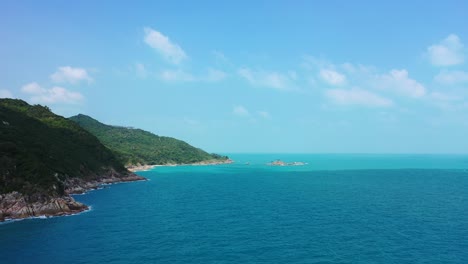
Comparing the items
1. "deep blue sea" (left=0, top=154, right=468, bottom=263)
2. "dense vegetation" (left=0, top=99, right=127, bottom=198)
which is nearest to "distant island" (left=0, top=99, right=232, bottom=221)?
"dense vegetation" (left=0, top=99, right=127, bottom=198)

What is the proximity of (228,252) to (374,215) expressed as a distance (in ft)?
165

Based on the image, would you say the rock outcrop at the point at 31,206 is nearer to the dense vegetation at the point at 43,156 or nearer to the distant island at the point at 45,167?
the distant island at the point at 45,167

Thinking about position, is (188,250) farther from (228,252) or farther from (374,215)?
(374,215)

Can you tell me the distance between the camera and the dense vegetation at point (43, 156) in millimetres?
100875

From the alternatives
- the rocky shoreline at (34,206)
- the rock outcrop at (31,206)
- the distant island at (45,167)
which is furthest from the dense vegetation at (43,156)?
the rock outcrop at (31,206)

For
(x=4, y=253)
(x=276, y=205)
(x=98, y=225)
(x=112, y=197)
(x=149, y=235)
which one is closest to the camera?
(x=4, y=253)

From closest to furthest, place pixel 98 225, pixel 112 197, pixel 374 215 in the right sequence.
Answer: pixel 98 225 → pixel 374 215 → pixel 112 197

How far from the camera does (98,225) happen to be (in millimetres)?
86875

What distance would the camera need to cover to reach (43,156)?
413ft

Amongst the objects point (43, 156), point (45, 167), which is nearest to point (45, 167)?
point (45, 167)

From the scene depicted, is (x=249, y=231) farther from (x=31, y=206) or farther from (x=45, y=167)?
(x=45, y=167)

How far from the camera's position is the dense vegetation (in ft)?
331

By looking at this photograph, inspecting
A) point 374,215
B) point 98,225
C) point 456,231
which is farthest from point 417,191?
point 98,225

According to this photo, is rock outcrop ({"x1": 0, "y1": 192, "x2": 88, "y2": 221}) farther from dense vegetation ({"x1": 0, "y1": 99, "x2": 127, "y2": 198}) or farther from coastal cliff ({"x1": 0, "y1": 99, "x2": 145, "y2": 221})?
dense vegetation ({"x1": 0, "y1": 99, "x2": 127, "y2": 198})
